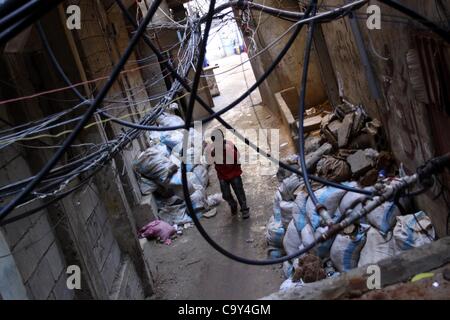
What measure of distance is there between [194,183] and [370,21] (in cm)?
590

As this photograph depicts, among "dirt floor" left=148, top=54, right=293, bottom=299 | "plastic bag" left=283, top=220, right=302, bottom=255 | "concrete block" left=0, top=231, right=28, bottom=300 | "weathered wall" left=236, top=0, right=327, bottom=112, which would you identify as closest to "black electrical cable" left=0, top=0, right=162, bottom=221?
"concrete block" left=0, top=231, right=28, bottom=300

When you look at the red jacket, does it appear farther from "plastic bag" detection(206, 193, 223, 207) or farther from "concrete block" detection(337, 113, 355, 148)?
"concrete block" detection(337, 113, 355, 148)

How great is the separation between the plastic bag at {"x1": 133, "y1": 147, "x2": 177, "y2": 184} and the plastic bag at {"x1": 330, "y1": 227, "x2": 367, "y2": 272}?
15.8ft

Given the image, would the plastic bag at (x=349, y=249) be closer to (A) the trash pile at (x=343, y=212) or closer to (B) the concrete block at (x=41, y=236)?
(A) the trash pile at (x=343, y=212)

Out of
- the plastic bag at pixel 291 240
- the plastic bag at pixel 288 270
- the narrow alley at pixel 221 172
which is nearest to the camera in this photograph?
the narrow alley at pixel 221 172

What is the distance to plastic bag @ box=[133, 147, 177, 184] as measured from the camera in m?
9.30

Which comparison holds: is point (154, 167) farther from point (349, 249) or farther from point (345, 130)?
point (349, 249)

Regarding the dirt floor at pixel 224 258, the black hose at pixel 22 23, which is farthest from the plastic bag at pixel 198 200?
the black hose at pixel 22 23

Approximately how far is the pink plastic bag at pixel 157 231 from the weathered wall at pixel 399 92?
4233 millimetres

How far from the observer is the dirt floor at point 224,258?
624cm

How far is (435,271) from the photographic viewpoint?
9.16ft

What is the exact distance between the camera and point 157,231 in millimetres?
8391
